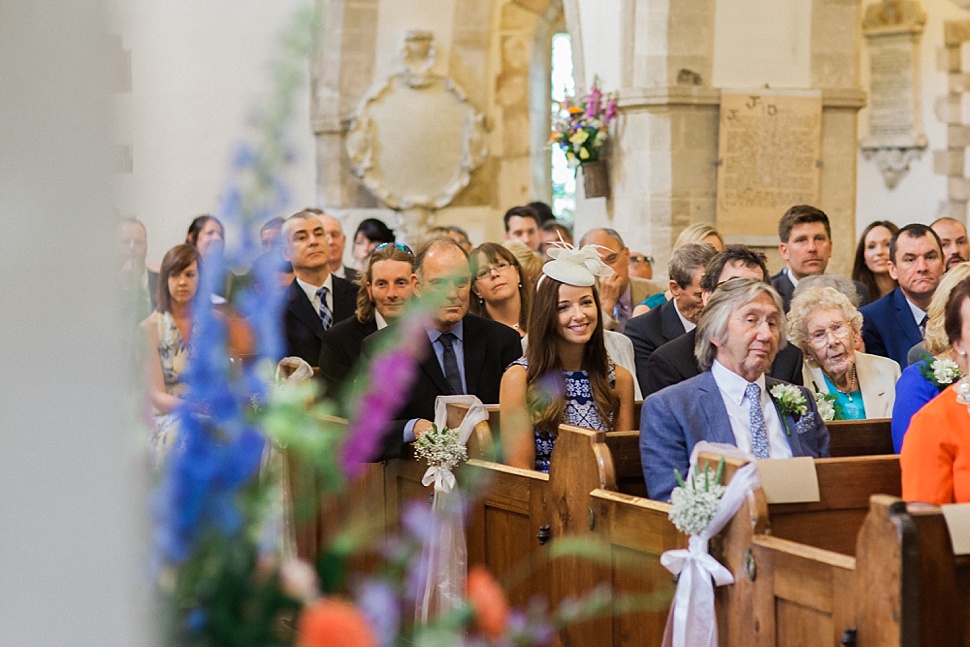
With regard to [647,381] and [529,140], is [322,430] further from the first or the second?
[529,140]

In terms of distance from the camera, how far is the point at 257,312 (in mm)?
966

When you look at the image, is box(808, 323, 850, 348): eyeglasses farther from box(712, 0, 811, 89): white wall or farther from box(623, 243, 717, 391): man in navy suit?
box(712, 0, 811, 89): white wall

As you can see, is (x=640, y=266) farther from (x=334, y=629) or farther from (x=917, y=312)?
(x=334, y=629)

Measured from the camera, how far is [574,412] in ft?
15.6

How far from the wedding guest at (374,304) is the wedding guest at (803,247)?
1.97 meters

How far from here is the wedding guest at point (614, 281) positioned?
688 centimetres

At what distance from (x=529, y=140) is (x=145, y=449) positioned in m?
12.3

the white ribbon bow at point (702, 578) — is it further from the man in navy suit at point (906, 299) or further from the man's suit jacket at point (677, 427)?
the man in navy suit at point (906, 299)

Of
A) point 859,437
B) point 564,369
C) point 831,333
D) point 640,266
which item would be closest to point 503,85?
point 640,266

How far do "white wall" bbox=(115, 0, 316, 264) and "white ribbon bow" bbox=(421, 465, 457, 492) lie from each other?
3676mm

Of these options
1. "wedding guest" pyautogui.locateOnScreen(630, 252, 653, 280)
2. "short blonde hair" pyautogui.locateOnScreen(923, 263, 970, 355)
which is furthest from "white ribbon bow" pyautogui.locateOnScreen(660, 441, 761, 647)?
"wedding guest" pyautogui.locateOnScreen(630, 252, 653, 280)

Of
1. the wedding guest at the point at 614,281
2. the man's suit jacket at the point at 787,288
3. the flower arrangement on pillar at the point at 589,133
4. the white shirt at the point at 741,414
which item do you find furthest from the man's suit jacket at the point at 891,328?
the flower arrangement on pillar at the point at 589,133

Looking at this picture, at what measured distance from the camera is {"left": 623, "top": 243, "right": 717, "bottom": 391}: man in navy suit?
578 cm

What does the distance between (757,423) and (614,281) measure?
284 cm
